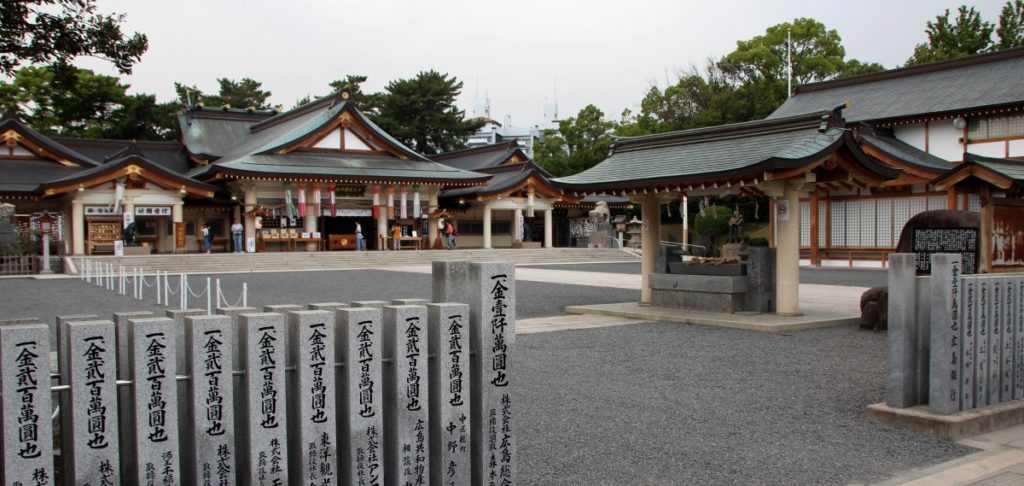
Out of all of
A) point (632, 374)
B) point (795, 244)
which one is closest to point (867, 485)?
A: point (632, 374)

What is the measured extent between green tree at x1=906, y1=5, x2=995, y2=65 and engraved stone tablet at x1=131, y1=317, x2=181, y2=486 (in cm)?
4508

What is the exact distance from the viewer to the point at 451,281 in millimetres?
4129

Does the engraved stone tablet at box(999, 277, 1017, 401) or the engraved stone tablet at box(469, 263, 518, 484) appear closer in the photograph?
the engraved stone tablet at box(469, 263, 518, 484)

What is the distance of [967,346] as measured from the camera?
5.82m

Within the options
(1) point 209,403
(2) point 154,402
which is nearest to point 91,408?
(2) point 154,402

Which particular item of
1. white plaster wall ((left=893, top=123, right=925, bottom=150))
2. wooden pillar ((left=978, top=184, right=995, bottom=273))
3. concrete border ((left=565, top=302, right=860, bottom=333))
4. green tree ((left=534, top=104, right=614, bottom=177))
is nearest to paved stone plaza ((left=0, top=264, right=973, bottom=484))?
concrete border ((left=565, top=302, right=860, bottom=333))

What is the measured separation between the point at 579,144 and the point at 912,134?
2113 centimetres

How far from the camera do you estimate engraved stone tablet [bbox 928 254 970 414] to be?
5.63m

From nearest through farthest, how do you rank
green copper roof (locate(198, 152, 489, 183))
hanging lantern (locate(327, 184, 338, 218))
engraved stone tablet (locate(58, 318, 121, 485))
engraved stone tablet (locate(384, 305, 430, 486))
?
engraved stone tablet (locate(58, 318, 121, 485)) → engraved stone tablet (locate(384, 305, 430, 486)) → green copper roof (locate(198, 152, 489, 183)) → hanging lantern (locate(327, 184, 338, 218))

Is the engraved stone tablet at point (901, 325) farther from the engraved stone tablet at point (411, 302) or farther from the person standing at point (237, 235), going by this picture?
the person standing at point (237, 235)

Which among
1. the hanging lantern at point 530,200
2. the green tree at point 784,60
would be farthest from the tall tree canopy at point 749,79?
the hanging lantern at point 530,200

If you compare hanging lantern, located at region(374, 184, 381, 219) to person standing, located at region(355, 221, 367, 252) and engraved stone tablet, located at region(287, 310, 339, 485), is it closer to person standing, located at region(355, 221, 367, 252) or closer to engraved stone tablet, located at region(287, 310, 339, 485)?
person standing, located at region(355, 221, 367, 252)

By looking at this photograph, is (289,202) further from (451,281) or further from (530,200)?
(451,281)

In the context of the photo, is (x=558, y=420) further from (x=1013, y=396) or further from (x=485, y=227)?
(x=485, y=227)
